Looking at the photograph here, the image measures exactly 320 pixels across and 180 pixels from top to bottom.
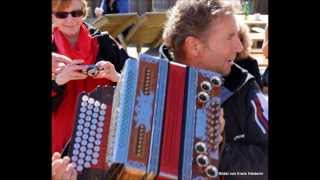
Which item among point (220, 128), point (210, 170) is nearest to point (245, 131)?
point (220, 128)

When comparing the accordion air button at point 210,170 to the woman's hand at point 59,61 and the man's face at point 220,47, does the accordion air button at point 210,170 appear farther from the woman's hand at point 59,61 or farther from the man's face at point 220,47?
the woman's hand at point 59,61

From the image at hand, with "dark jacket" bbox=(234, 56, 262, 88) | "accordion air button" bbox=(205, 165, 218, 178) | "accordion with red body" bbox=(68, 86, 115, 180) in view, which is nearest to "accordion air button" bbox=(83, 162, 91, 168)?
"accordion with red body" bbox=(68, 86, 115, 180)

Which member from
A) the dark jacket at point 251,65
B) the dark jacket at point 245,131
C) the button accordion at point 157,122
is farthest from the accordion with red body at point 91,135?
the dark jacket at point 251,65

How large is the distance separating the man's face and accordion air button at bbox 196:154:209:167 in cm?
36

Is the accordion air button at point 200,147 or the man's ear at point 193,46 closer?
the accordion air button at point 200,147

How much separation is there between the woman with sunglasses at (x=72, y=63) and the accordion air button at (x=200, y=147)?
0.41 meters

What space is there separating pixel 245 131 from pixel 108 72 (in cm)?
60

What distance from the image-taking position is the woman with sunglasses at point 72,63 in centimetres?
239

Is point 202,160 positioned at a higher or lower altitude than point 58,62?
lower

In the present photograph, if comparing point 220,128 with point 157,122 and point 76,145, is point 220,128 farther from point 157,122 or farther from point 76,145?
point 76,145

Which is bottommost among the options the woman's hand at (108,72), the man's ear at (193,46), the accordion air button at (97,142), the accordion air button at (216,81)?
the accordion air button at (97,142)

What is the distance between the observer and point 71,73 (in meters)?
2.38
